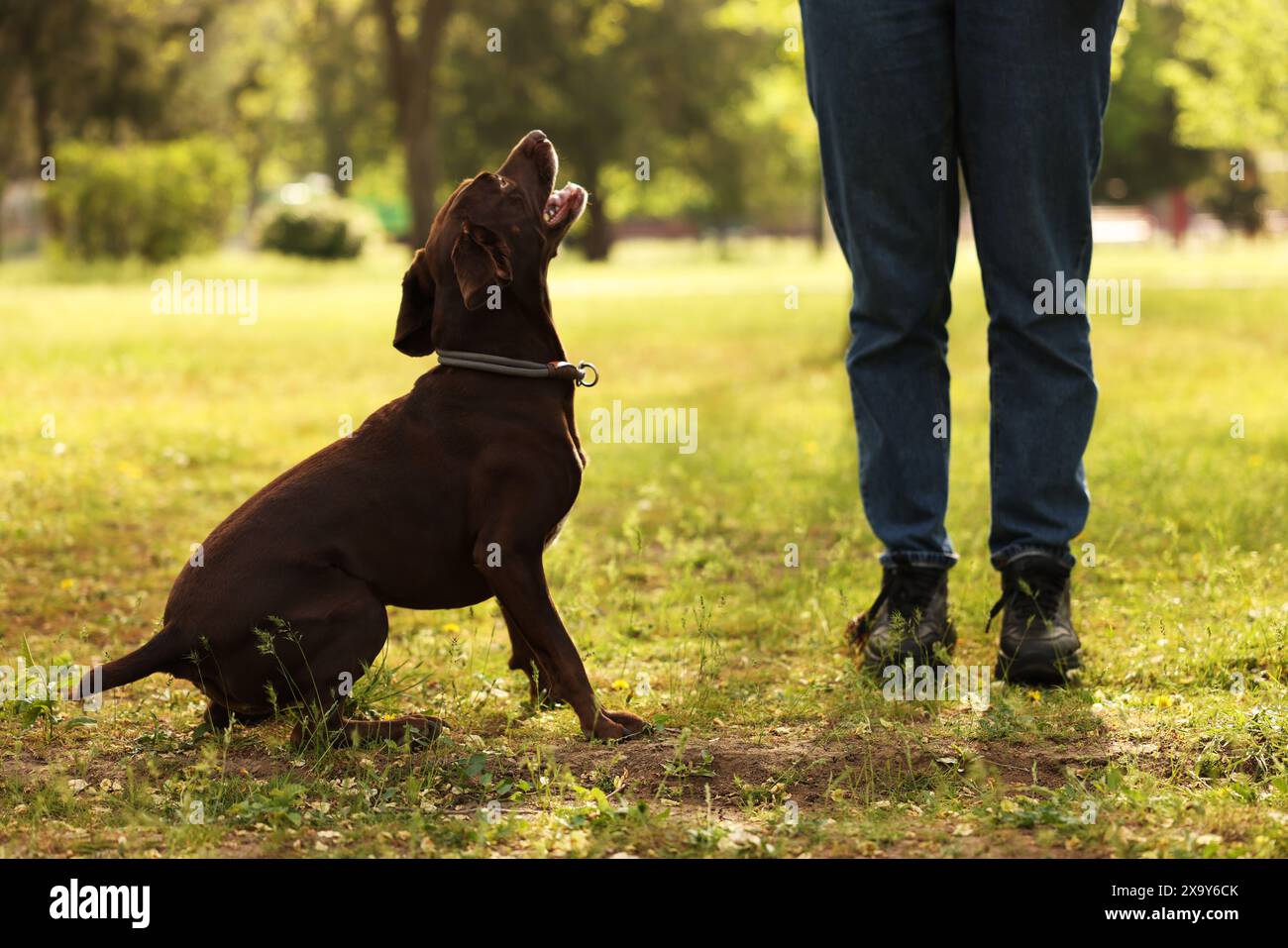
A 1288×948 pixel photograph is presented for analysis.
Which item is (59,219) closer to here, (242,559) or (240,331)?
(240,331)

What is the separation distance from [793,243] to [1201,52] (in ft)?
88.4

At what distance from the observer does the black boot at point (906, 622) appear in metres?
3.81

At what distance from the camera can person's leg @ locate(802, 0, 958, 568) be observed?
3742mm

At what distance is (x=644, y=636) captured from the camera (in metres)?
4.48

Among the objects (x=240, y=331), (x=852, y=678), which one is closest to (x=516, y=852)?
(x=852, y=678)

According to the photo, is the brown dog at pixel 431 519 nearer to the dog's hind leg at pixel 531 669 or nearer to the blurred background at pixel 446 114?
the dog's hind leg at pixel 531 669

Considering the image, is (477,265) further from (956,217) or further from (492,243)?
(956,217)

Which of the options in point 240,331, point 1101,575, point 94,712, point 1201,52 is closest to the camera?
point 94,712

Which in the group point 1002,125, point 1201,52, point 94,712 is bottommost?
point 94,712

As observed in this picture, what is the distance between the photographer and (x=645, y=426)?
29.3 ft

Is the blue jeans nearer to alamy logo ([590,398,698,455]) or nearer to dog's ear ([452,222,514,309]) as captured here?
dog's ear ([452,222,514,309])

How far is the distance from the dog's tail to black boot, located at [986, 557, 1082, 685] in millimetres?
2082
